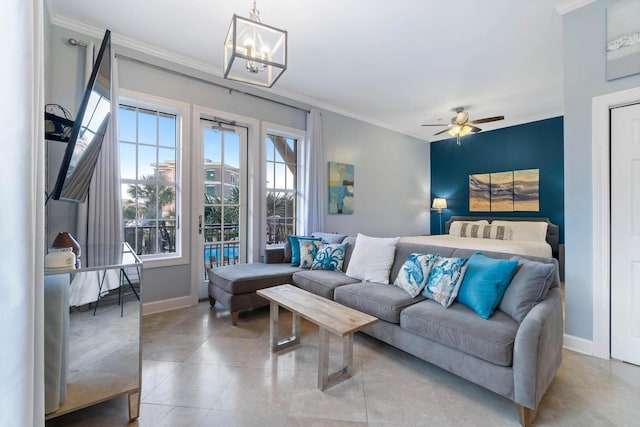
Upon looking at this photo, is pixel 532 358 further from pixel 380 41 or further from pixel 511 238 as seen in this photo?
pixel 511 238

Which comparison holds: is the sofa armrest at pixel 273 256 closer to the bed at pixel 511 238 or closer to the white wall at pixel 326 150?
the white wall at pixel 326 150

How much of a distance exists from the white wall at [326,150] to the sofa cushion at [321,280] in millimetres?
1372

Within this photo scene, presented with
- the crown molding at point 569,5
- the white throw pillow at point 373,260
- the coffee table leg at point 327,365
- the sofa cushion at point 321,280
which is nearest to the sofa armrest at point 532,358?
the coffee table leg at point 327,365

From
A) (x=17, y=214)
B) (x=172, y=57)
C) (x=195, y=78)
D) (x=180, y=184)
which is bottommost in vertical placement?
(x=17, y=214)

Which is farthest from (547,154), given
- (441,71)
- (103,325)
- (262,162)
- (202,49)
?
(103,325)

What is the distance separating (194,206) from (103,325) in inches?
77.9

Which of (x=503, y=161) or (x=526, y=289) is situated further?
(x=503, y=161)

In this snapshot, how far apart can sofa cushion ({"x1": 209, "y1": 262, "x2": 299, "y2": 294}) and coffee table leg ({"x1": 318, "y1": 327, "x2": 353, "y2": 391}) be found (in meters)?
1.27

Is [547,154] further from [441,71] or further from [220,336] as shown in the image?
[220,336]

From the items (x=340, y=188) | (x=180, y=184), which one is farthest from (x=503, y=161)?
(x=180, y=184)

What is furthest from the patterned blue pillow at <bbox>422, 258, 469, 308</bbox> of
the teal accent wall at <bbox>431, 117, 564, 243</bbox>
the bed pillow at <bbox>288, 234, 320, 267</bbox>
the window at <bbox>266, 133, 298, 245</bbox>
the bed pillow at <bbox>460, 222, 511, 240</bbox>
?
the teal accent wall at <bbox>431, 117, 564, 243</bbox>

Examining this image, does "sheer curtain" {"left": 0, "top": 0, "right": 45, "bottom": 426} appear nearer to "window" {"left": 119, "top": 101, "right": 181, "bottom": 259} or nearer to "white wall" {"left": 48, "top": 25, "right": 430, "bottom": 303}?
"white wall" {"left": 48, "top": 25, "right": 430, "bottom": 303}

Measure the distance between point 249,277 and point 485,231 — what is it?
4418 mm

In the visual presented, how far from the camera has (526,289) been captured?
1801 millimetres
